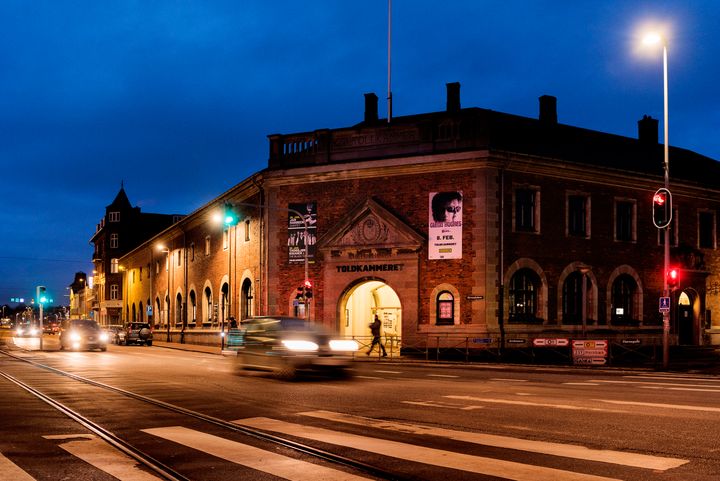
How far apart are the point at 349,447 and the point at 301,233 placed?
94.7 feet

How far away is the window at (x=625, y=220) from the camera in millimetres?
37375

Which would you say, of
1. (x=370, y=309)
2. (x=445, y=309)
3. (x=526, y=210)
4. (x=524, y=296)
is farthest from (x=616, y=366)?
(x=370, y=309)

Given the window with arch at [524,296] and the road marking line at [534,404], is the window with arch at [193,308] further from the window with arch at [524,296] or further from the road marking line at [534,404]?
the road marking line at [534,404]

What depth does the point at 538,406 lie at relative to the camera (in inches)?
524

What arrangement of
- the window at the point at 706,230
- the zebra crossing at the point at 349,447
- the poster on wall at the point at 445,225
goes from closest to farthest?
the zebra crossing at the point at 349,447
the poster on wall at the point at 445,225
the window at the point at 706,230

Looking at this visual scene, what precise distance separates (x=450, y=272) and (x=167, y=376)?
1579 cm

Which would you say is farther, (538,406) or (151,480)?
(538,406)

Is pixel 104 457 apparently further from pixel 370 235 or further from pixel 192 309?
pixel 192 309

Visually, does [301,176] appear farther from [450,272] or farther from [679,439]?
[679,439]

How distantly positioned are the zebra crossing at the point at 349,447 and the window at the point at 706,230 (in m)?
33.7

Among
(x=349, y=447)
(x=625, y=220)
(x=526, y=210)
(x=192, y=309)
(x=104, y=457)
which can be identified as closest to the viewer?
(x=104, y=457)

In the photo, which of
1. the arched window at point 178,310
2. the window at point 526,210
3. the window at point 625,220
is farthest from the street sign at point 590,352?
the arched window at point 178,310

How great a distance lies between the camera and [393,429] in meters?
10.9

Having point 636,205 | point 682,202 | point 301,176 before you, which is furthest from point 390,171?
point 682,202
